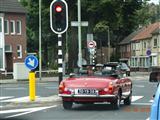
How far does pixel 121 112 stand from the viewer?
53.9 ft

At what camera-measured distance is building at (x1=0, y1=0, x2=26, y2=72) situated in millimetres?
63312

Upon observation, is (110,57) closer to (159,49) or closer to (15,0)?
(159,49)

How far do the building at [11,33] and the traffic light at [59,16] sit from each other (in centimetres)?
4299

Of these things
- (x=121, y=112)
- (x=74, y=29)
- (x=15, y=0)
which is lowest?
(x=121, y=112)

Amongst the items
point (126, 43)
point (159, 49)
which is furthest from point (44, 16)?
point (126, 43)

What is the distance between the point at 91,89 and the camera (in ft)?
54.7

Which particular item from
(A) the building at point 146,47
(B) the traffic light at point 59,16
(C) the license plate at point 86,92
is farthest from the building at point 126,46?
(C) the license plate at point 86,92

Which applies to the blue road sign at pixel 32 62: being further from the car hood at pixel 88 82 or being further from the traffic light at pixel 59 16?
the car hood at pixel 88 82

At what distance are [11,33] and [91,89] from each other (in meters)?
49.4

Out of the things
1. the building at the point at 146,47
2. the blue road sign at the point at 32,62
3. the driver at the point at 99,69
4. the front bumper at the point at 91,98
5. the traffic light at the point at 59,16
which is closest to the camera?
the front bumper at the point at 91,98

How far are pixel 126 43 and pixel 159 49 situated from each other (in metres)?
22.9

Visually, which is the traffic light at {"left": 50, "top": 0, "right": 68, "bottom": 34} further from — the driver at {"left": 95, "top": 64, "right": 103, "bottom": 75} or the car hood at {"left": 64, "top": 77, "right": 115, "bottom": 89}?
the car hood at {"left": 64, "top": 77, "right": 115, "bottom": 89}

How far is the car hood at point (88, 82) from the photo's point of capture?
16781 millimetres

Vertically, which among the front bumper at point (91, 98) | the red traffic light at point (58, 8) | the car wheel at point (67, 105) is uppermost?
the red traffic light at point (58, 8)
